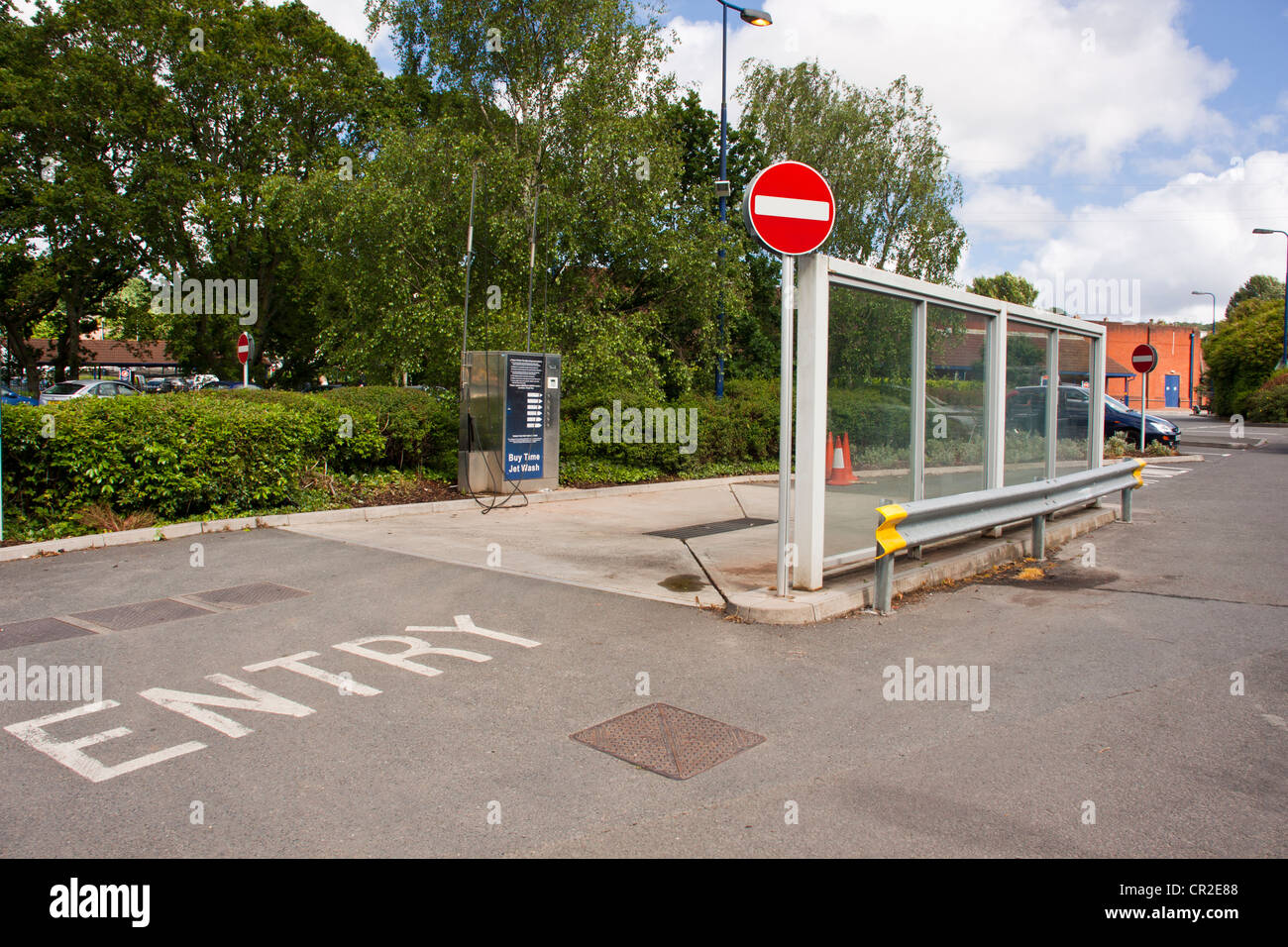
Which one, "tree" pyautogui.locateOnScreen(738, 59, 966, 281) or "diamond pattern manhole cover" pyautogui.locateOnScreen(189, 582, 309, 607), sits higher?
"tree" pyautogui.locateOnScreen(738, 59, 966, 281)

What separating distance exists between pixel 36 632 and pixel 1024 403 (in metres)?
9.84

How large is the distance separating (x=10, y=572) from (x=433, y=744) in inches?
243

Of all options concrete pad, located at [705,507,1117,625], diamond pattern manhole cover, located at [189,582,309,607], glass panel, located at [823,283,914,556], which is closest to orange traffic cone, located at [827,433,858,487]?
glass panel, located at [823,283,914,556]

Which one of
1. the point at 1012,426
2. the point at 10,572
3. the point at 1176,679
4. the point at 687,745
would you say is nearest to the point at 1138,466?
the point at 1012,426

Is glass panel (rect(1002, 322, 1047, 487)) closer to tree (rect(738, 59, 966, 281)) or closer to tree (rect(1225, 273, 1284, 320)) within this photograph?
tree (rect(738, 59, 966, 281))

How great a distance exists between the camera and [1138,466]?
12883 millimetres

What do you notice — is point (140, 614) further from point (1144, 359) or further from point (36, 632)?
point (1144, 359)

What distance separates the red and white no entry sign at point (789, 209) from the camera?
262 inches

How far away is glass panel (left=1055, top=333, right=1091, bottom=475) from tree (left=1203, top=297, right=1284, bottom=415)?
4261 centimetres

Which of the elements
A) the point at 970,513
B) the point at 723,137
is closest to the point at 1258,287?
the point at 723,137

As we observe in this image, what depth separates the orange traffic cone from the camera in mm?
7434

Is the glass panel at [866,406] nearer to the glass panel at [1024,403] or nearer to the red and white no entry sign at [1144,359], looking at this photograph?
the glass panel at [1024,403]

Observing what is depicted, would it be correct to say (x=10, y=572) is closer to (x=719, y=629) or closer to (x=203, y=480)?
A: (x=203, y=480)

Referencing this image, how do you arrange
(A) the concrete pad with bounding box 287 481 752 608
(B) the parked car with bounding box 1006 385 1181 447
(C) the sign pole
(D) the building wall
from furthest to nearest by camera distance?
(D) the building wall < (B) the parked car with bounding box 1006 385 1181 447 < (A) the concrete pad with bounding box 287 481 752 608 < (C) the sign pole
